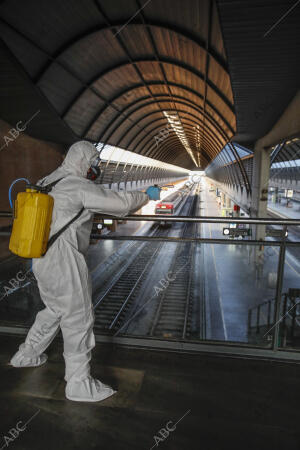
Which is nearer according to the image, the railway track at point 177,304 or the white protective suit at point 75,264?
the white protective suit at point 75,264

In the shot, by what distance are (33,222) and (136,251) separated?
18.9 metres

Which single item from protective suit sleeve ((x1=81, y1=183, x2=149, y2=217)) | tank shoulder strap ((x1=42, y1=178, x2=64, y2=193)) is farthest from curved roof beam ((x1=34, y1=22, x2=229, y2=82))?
tank shoulder strap ((x1=42, y1=178, x2=64, y2=193))

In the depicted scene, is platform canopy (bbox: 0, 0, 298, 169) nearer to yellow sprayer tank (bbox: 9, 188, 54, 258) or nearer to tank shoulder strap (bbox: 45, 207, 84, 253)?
tank shoulder strap (bbox: 45, 207, 84, 253)

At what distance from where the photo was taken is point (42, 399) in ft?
7.84

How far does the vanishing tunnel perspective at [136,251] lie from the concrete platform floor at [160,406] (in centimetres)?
1

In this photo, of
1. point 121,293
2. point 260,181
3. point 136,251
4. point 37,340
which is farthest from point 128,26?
point 136,251

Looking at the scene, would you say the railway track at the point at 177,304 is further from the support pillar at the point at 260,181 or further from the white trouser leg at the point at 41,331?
the white trouser leg at the point at 41,331

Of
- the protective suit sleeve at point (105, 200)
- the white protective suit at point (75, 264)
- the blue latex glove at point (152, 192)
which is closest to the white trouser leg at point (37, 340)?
the white protective suit at point (75, 264)

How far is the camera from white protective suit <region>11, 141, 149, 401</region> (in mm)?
2307

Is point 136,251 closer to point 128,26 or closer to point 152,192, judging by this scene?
point 128,26

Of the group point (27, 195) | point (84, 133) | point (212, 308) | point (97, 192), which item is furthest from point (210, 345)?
point (84, 133)

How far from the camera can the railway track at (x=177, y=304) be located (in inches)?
426

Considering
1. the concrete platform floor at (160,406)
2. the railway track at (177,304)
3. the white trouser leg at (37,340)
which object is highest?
the white trouser leg at (37,340)

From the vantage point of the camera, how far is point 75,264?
7.74ft
